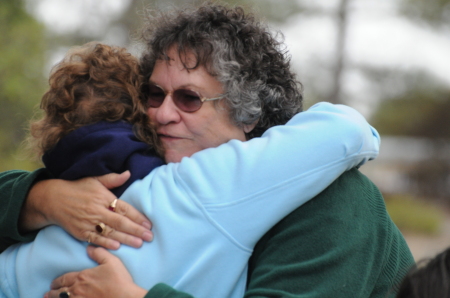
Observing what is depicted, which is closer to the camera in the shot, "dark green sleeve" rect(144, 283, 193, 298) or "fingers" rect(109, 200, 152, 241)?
"dark green sleeve" rect(144, 283, 193, 298)

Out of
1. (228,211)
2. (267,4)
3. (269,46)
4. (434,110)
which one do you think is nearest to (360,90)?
(267,4)

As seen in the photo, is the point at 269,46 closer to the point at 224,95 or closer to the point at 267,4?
the point at 224,95

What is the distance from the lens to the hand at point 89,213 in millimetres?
1839

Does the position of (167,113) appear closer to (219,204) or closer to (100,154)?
(100,154)

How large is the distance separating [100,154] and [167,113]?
0.50 metres

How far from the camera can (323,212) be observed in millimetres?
1853

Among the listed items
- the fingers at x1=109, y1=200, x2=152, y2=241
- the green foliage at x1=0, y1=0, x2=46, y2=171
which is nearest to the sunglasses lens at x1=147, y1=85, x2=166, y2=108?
the fingers at x1=109, y1=200, x2=152, y2=241

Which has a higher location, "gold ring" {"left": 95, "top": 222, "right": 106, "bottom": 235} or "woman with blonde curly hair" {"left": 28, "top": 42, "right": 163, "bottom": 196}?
"woman with blonde curly hair" {"left": 28, "top": 42, "right": 163, "bottom": 196}

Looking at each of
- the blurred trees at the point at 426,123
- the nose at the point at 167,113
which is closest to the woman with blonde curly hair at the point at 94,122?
the nose at the point at 167,113

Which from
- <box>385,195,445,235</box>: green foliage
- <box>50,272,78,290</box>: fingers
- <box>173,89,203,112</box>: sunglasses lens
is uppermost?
<box>173,89,203,112</box>: sunglasses lens

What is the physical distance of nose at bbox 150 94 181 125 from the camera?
2336mm

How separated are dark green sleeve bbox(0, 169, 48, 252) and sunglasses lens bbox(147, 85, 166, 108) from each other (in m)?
0.60

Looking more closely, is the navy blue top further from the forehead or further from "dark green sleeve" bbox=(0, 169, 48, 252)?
the forehead

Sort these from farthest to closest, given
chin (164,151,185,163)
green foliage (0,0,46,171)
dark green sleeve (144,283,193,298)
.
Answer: green foliage (0,0,46,171) → chin (164,151,185,163) → dark green sleeve (144,283,193,298)
